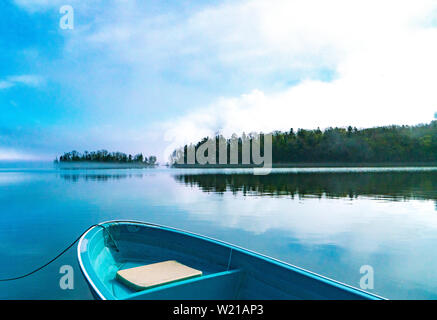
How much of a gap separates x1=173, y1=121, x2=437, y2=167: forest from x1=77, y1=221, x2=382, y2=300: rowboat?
80817mm

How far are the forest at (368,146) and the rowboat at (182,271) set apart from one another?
8082 cm

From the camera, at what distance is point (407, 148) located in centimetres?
7856

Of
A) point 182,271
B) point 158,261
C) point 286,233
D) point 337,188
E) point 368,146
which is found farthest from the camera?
point 368,146

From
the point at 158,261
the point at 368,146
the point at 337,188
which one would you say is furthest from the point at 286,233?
the point at 368,146

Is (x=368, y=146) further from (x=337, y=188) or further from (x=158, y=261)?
(x=158, y=261)

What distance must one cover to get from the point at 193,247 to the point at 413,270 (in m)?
4.77

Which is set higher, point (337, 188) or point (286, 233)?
point (337, 188)

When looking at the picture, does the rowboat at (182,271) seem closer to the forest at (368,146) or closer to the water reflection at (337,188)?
the water reflection at (337,188)

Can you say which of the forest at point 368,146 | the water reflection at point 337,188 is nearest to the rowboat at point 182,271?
the water reflection at point 337,188

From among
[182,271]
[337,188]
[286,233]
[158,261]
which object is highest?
[182,271]

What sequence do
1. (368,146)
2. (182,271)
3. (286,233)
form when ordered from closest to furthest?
1. (182,271)
2. (286,233)
3. (368,146)

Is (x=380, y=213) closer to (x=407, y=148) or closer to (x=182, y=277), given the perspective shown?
(x=182, y=277)

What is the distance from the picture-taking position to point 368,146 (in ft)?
260

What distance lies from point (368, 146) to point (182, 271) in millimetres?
84823
